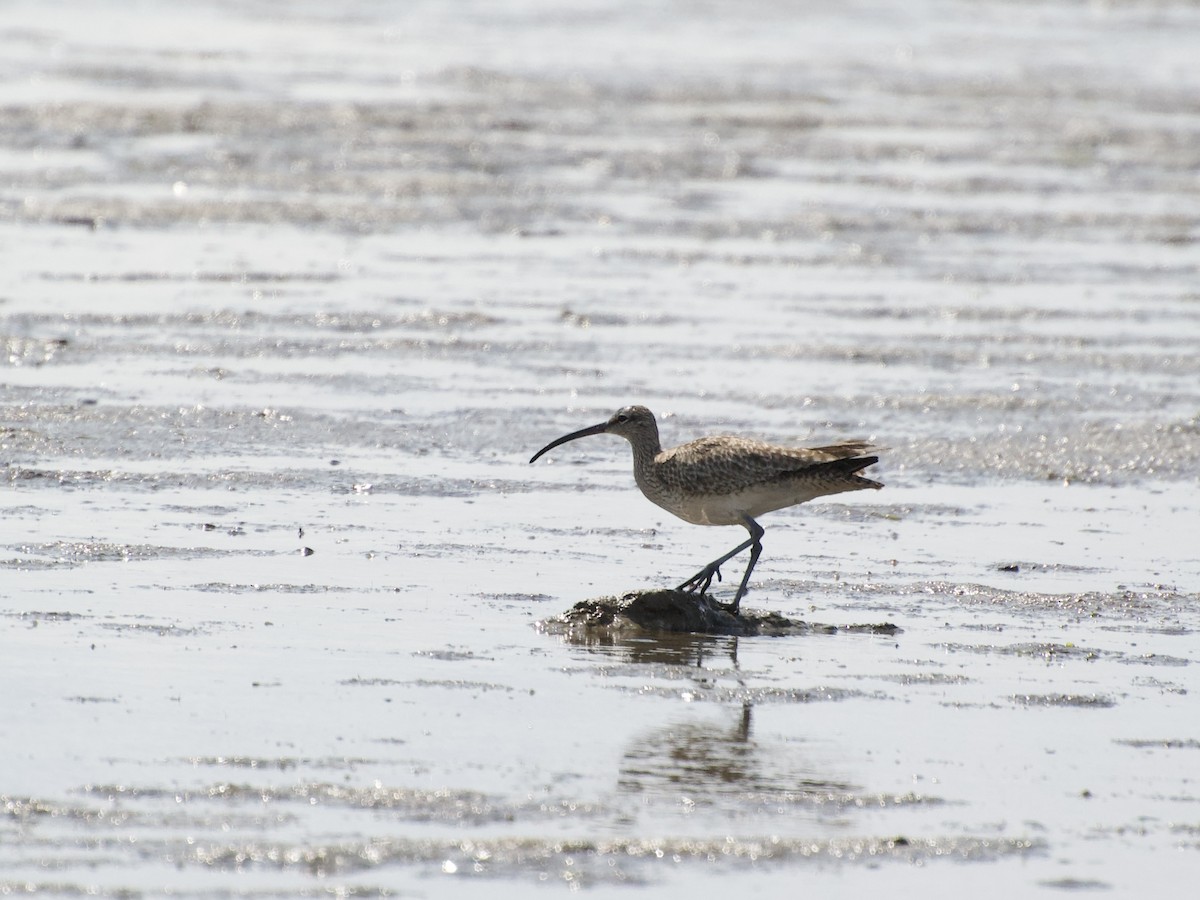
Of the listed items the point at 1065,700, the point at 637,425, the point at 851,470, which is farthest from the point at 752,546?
the point at 1065,700

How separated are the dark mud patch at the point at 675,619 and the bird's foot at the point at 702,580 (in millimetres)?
211

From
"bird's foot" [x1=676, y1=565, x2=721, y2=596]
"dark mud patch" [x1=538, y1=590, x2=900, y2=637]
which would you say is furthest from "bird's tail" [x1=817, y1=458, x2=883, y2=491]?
"dark mud patch" [x1=538, y1=590, x2=900, y2=637]

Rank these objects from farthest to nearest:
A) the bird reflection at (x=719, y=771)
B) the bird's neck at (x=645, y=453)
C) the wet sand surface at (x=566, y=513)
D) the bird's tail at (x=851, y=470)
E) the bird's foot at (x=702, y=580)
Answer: the bird's neck at (x=645, y=453)
the bird's tail at (x=851, y=470)
the bird's foot at (x=702, y=580)
the bird reflection at (x=719, y=771)
the wet sand surface at (x=566, y=513)

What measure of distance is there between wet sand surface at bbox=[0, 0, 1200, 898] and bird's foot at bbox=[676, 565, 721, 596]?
8.9 inches

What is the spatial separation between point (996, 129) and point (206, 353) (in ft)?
55.7

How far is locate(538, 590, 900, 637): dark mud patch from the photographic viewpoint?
29.4ft

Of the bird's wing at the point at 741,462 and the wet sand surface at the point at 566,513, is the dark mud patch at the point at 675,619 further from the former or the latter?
the bird's wing at the point at 741,462

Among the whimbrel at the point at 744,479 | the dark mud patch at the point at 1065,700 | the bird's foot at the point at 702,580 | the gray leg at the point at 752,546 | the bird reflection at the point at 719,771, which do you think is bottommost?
the bird reflection at the point at 719,771

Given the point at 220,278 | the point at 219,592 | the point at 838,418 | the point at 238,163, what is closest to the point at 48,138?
the point at 238,163

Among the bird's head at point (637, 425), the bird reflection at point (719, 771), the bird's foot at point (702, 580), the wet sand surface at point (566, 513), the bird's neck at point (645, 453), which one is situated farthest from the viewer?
the bird's head at point (637, 425)

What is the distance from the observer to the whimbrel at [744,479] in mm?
9594

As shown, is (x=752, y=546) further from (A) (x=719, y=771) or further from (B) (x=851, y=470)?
(A) (x=719, y=771)

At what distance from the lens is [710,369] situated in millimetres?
14461

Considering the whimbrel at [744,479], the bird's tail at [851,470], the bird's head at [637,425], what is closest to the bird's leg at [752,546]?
the whimbrel at [744,479]
